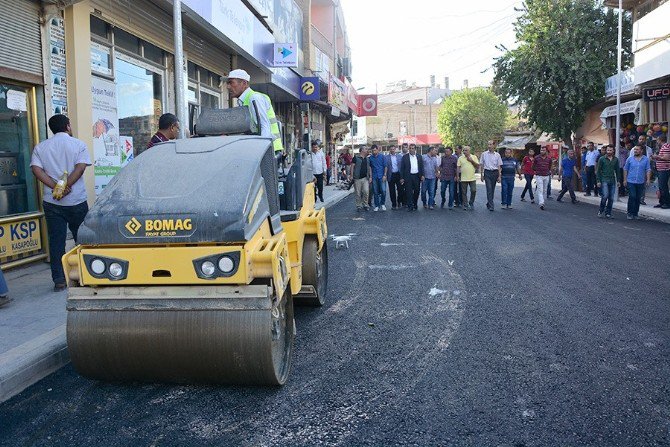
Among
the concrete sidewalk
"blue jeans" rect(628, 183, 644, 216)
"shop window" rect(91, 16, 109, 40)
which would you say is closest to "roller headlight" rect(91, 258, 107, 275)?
the concrete sidewalk

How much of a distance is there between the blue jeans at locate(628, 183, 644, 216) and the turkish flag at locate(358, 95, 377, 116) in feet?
81.7

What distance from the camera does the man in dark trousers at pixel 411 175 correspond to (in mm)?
16359

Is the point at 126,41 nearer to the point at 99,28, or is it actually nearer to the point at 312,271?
the point at 99,28

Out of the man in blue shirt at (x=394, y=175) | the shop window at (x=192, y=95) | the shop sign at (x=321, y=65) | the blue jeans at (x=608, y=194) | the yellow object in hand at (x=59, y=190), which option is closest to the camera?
the yellow object in hand at (x=59, y=190)

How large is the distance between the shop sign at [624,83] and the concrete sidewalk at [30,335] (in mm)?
20008

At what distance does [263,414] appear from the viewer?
3410 millimetres

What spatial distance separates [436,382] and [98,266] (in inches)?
87.6

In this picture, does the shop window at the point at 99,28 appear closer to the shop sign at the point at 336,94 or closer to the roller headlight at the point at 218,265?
the roller headlight at the point at 218,265

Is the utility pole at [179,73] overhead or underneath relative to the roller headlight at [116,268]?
overhead

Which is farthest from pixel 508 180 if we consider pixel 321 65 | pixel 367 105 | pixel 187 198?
pixel 367 105

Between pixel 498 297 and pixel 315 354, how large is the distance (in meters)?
2.52

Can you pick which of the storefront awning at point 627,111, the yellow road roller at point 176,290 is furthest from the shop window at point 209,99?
the storefront awning at point 627,111

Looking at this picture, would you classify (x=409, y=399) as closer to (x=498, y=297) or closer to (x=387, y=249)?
(x=498, y=297)

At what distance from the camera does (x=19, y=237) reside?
7.37 m
